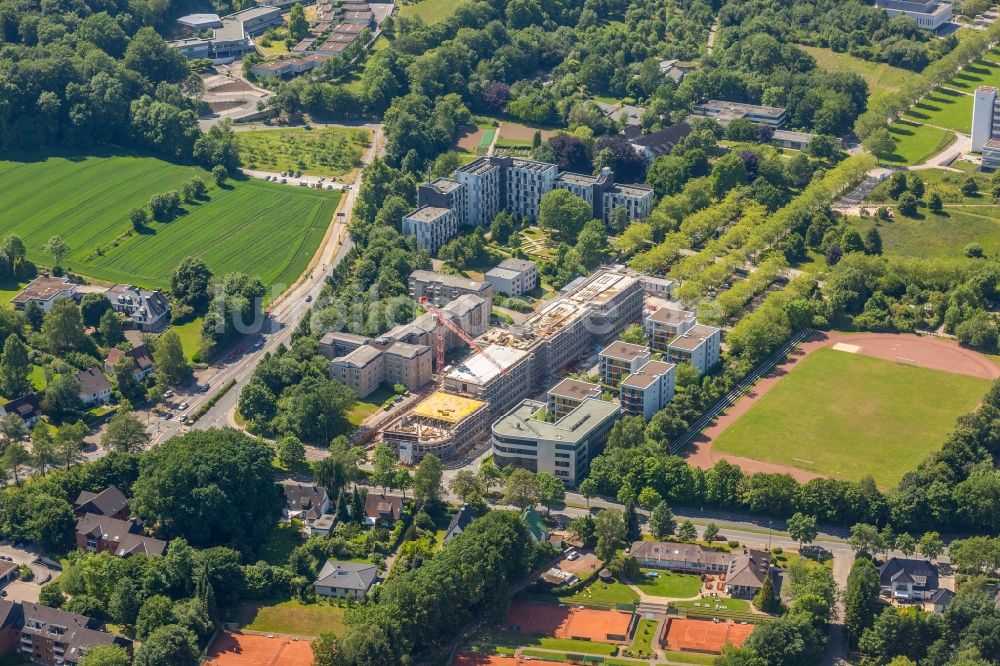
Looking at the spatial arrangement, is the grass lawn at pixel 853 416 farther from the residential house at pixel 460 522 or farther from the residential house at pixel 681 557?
the residential house at pixel 460 522

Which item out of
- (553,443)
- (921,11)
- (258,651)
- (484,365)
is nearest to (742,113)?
(921,11)

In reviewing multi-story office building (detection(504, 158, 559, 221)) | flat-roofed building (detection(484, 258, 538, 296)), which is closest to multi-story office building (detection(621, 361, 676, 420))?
flat-roofed building (detection(484, 258, 538, 296))

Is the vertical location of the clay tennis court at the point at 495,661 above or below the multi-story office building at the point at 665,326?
below

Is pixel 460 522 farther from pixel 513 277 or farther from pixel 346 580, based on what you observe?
pixel 513 277

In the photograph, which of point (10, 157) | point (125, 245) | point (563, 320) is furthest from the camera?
point (10, 157)

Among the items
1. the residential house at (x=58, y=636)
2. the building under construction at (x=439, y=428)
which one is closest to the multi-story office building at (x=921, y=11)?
the building under construction at (x=439, y=428)

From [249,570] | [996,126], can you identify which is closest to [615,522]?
[249,570]

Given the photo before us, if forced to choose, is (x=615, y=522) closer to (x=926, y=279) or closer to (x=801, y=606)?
(x=801, y=606)
